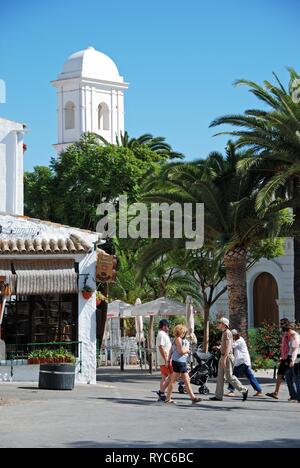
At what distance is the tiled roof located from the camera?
86.8 ft

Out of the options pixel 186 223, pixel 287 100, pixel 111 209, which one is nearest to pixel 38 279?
pixel 186 223

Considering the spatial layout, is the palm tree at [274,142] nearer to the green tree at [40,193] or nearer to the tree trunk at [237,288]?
the tree trunk at [237,288]

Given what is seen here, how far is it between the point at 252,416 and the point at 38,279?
10232 millimetres

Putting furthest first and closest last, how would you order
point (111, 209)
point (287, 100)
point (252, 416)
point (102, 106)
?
point (102, 106) → point (111, 209) → point (287, 100) → point (252, 416)

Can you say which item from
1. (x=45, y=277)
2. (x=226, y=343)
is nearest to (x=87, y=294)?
(x=45, y=277)

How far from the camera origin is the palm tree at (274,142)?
29141 mm

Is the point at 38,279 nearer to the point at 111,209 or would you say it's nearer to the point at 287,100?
the point at 287,100

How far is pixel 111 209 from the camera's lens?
51.5 metres

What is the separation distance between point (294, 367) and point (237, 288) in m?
11.2

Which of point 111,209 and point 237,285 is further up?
point 111,209

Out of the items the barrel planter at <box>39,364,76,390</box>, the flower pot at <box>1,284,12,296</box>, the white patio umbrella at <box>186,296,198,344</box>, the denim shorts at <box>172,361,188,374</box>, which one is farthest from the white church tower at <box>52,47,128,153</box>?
the denim shorts at <box>172,361,188,374</box>

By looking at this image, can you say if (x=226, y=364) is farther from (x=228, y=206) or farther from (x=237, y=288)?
(x=237, y=288)

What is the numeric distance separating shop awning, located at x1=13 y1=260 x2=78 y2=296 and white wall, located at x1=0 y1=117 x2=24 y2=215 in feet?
23.0

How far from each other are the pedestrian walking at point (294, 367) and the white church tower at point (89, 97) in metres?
50.7
